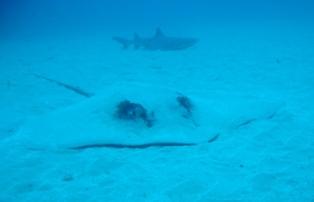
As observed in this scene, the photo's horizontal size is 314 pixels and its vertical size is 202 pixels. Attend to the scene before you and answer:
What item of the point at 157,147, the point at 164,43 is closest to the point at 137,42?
the point at 164,43

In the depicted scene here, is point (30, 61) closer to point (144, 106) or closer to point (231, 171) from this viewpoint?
point (144, 106)

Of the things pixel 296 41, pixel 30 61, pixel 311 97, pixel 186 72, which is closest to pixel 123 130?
pixel 311 97

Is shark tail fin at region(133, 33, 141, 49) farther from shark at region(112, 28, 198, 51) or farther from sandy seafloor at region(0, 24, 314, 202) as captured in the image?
sandy seafloor at region(0, 24, 314, 202)

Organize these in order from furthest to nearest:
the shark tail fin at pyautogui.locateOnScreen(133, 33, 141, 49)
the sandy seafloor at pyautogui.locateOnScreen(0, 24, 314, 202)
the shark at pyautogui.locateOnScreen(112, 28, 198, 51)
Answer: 1. the shark tail fin at pyautogui.locateOnScreen(133, 33, 141, 49)
2. the shark at pyautogui.locateOnScreen(112, 28, 198, 51)
3. the sandy seafloor at pyautogui.locateOnScreen(0, 24, 314, 202)

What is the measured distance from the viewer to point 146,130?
16.2ft

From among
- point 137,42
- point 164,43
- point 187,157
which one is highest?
point 187,157

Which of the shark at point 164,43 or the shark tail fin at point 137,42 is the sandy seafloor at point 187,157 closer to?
the shark at point 164,43

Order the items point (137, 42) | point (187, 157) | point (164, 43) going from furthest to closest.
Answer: point (137, 42), point (164, 43), point (187, 157)

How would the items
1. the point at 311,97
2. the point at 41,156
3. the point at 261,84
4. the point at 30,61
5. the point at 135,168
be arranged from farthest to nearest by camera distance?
the point at 30,61
the point at 261,84
the point at 311,97
the point at 41,156
the point at 135,168

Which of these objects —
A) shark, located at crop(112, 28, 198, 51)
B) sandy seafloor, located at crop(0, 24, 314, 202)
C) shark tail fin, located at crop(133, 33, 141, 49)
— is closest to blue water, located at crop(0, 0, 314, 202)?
sandy seafloor, located at crop(0, 24, 314, 202)

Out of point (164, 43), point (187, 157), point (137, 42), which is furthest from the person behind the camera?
point (137, 42)

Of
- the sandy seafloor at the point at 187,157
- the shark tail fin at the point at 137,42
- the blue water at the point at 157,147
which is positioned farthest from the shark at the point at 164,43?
the blue water at the point at 157,147

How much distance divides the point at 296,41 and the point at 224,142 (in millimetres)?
13153

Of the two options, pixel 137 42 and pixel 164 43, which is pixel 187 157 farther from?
pixel 137 42
